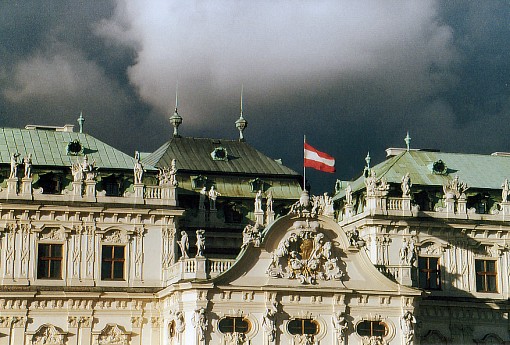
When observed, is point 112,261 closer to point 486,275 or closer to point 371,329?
point 371,329

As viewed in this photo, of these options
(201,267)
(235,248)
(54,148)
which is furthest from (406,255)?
(54,148)

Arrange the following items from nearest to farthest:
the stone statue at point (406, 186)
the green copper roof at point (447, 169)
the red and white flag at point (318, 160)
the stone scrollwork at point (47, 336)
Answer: the stone scrollwork at point (47, 336) → the red and white flag at point (318, 160) → the stone statue at point (406, 186) → the green copper roof at point (447, 169)

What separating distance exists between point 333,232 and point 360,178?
1567 cm

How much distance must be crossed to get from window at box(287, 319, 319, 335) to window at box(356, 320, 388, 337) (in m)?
2.54

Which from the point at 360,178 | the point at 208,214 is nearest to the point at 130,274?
the point at 208,214

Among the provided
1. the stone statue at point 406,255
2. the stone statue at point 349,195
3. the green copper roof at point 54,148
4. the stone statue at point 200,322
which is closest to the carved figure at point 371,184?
the stone statue at point 349,195

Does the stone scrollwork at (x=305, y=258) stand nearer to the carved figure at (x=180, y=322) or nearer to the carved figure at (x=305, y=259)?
the carved figure at (x=305, y=259)

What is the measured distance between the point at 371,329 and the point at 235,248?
1248 centimetres

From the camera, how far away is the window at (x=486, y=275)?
67125 millimetres

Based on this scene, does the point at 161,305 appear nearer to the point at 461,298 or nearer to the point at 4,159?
the point at 4,159

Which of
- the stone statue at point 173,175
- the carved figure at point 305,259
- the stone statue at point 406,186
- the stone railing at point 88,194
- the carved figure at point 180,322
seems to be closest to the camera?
the carved figure at point 180,322

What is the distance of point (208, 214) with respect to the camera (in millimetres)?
67375

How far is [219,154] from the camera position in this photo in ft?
235

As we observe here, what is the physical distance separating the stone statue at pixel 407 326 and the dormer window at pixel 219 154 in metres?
18.8
